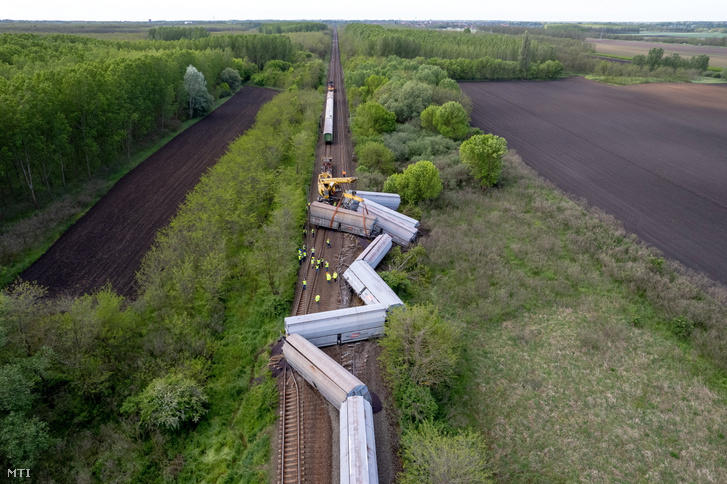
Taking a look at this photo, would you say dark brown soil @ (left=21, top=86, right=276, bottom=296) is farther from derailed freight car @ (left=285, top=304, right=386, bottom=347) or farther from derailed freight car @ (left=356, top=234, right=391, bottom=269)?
derailed freight car @ (left=356, top=234, right=391, bottom=269)

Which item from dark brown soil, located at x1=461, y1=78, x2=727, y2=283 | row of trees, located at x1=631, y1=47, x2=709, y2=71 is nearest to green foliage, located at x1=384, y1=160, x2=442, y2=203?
dark brown soil, located at x1=461, y1=78, x2=727, y2=283

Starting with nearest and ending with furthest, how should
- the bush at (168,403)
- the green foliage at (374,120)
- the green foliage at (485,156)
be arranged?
the bush at (168,403)
the green foliage at (485,156)
the green foliage at (374,120)

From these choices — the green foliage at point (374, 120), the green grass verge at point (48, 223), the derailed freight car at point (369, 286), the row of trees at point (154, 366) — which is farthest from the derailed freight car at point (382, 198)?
the green grass verge at point (48, 223)

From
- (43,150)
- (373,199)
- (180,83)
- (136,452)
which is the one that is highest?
(180,83)

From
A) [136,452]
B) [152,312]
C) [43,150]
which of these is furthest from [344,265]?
[43,150]

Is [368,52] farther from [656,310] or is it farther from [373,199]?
[656,310]

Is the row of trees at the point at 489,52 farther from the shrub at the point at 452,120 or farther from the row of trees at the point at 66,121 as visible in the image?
the row of trees at the point at 66,121
